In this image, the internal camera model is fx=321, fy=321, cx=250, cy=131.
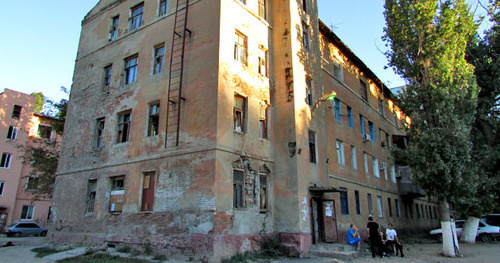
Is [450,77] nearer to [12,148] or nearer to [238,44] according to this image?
[238,44]

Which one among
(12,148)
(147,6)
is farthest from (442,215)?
(12,148)

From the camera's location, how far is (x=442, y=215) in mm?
15156

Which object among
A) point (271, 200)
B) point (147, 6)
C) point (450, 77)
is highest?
point (147, 6)

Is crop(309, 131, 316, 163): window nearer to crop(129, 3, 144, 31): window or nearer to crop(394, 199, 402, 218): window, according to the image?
crop(129, 3, 144, 31): window

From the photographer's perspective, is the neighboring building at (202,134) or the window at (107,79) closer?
the neighboring building at (202,134)

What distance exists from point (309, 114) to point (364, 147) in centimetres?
917

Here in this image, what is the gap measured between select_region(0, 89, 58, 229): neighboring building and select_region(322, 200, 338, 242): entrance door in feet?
90.3

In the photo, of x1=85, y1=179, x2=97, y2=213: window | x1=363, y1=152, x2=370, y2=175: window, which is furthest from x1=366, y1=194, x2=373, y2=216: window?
x1=85, y1=179, x2=97, y2=213: window

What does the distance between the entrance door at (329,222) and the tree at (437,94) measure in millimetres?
4483

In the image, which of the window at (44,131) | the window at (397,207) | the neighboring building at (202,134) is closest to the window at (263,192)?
the neighboring building at (202,134)

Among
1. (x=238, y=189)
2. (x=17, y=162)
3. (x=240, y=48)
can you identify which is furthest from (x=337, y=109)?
(x=17, y=162)

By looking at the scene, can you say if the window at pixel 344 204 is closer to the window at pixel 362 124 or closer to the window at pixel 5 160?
the window at pixel 362 124

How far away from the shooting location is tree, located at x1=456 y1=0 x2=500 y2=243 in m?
19.0

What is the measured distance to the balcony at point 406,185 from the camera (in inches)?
1061
